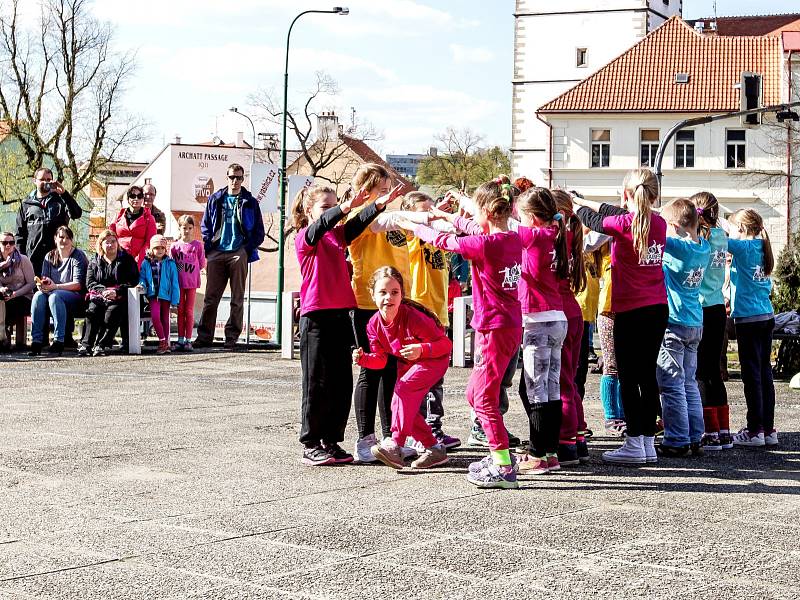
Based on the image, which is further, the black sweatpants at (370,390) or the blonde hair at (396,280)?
the black sweatpants at (370,390)

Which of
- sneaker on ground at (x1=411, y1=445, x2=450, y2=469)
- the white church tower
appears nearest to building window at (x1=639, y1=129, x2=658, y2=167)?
the white church tower

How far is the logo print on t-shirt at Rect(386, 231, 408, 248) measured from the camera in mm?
9125

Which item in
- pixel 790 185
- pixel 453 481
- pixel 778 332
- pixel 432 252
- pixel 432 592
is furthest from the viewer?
pixel 790 185

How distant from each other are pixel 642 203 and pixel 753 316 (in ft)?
7.03

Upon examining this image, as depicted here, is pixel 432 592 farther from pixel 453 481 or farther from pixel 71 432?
pixel 71 432

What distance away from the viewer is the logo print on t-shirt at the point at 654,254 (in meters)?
8.69

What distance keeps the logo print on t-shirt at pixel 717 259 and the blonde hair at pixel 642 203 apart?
1.39 m

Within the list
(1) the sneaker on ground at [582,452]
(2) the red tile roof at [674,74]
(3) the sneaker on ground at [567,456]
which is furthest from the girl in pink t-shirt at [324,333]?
(2) the red tile roof at [674,74]

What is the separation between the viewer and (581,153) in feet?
188

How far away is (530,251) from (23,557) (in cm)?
382

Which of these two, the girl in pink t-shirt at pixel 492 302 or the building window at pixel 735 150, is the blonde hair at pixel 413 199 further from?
the building window at pixel 735 150

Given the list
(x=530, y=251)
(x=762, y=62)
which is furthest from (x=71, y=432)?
(x=762, y=62)

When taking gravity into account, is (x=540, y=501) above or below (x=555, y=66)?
below

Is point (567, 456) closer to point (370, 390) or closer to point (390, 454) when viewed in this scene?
point (390, 454)
